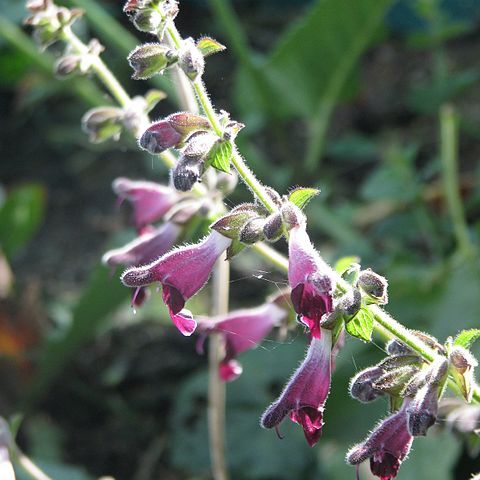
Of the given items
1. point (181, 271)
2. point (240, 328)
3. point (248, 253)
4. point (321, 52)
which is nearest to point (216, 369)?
point (240, 328)

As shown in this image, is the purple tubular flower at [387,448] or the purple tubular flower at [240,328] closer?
the purple tubular flower at [387,448]

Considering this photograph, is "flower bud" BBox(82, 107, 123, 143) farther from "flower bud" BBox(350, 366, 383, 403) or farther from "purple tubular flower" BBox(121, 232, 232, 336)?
"flower bud" BBox(350, 366, 383, 403)

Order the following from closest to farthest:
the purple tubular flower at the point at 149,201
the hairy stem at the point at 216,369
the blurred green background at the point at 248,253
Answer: the purple tubular flower at the point at 149,201
the hairy stem at the point at 216,369
the blurred green background at the point at 248,253

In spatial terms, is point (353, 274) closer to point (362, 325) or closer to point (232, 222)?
point (362, 325)

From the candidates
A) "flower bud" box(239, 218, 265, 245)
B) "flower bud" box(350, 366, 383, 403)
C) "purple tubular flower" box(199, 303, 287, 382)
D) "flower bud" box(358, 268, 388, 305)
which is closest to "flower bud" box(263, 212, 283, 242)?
"flower bud" box(239, 218, 265, 245)

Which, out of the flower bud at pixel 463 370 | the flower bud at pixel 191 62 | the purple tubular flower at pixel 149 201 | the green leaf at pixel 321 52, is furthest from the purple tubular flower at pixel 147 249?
the green leaf at pixel 321 52

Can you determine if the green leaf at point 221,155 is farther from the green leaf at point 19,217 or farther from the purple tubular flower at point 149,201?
the green leaf at point 19,217
